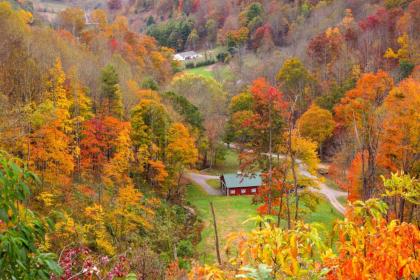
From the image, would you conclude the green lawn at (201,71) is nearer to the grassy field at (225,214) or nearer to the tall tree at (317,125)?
the tall tree at (317,125)

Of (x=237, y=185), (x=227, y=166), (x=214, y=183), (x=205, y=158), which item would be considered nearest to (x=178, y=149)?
(x=237, y=185)

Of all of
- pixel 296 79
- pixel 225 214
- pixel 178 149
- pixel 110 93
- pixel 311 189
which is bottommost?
pixel 225 214

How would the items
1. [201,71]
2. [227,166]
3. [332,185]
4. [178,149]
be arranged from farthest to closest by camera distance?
[201,71] < [227,166] < [332,185] < [178,149]

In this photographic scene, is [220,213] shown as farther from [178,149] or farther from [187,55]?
[187,55]

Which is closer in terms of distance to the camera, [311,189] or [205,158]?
[311,189]

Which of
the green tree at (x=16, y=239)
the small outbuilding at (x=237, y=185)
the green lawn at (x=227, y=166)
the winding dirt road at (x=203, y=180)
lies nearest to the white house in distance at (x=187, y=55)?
the green lawn at (x=227, y=166)

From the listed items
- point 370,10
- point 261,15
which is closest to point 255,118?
point 370,10

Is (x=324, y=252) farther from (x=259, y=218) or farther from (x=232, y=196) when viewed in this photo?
(x=232, y=196)

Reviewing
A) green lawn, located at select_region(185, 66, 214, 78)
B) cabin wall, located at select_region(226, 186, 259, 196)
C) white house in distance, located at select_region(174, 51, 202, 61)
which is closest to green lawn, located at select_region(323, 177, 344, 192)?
cabin wall, located at select_region(226, 186, 259, 196)

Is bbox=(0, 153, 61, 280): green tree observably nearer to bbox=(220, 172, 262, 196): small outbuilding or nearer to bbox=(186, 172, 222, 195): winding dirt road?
bbox=(220, 172, 262, 196): small outbuilding
